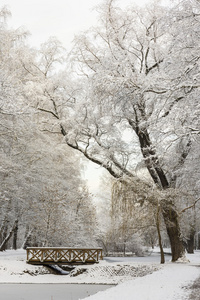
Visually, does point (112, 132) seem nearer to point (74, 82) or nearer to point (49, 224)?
point (74, 82)

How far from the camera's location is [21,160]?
2203 centimetres

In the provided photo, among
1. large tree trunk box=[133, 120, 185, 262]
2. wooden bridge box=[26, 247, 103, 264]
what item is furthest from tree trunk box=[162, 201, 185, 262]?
wooden bridge box=[26, 247, 103, 264]

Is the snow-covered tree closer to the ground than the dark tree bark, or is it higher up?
higher up

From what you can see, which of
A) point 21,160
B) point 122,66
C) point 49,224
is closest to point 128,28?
point 122,66

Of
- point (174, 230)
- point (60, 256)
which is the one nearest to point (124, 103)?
point (174, 230)

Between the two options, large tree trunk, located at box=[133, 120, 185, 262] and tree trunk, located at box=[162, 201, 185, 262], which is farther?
tree trunk, located at box=[162, 201, 185, 262]

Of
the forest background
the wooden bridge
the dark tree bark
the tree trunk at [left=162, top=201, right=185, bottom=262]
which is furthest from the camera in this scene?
the wooden bridge

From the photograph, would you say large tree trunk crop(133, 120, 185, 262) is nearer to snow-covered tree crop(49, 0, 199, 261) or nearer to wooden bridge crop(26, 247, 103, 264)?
snow-covered tree crop(49, 0, 199, 261)

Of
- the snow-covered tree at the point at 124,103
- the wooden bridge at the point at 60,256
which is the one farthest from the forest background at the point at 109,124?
the wooden bridge at the point at 60,256

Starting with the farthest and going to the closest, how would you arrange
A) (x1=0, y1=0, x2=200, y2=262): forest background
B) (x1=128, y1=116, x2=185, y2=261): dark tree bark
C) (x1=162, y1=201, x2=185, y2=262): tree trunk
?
(x1=162, y1=201, x2=185, y2=262): tree trunk, (x1=128, y1=116, x2=185, y2=261): dark tree bark, (x1=0, y1=0, x2=200, y2=262): forest background

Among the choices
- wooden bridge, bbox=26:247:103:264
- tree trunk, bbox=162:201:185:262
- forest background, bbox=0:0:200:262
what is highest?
forest background, bbox=0:0:200:262

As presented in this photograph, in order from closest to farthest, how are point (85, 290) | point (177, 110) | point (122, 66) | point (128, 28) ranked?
point (177, 110)
point (122, 66)
point (85, 290)
point (128, 28)

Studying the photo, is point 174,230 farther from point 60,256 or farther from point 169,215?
point 60,256

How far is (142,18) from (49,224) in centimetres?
1452
